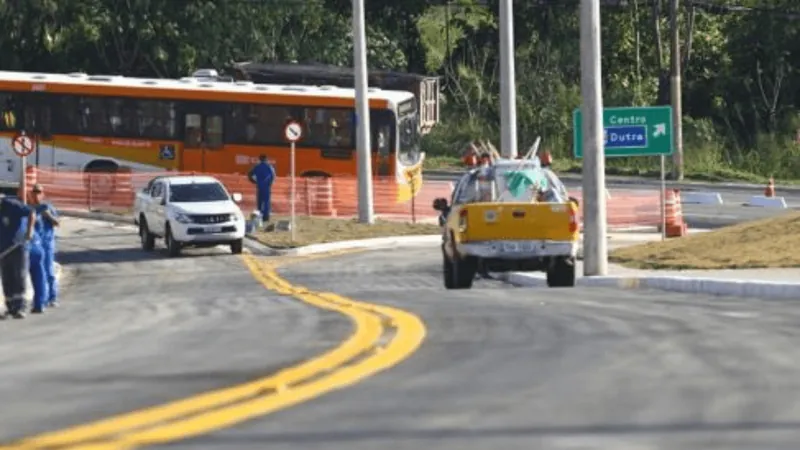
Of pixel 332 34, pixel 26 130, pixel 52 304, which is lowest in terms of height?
pixel 52 304

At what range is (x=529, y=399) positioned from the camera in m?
11.2

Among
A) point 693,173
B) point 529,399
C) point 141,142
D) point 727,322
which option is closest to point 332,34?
point 693,173

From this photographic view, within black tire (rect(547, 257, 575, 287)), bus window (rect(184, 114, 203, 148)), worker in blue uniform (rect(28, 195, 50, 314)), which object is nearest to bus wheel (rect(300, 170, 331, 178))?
bus window (rect(184, 114, 203, 148))

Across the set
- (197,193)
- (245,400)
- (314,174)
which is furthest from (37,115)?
(245,400)

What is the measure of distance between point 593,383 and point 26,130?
143 feet

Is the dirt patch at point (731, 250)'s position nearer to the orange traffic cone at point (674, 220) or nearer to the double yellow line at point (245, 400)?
the orange traffic cone at point (674, 220)

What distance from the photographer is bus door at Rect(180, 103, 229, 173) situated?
177 feet

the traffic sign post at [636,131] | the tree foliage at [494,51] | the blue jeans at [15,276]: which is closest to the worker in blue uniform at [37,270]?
the blue jeans at [15,276]

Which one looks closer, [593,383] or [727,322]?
[593,383]

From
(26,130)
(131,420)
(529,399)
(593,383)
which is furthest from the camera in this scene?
(26,130)

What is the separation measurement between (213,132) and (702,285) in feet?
103

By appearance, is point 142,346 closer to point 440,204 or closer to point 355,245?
point 440,204

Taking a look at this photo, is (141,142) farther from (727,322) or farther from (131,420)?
(131,420)

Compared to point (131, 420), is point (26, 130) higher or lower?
higher
